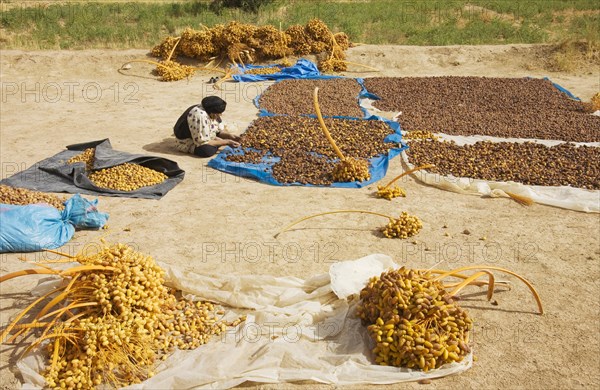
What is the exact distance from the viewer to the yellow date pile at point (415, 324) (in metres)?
3.11

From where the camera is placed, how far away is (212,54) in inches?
464

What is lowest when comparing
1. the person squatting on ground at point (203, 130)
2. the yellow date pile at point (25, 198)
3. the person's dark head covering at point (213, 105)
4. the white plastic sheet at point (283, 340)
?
the white plastic sheet at point (283, 340)

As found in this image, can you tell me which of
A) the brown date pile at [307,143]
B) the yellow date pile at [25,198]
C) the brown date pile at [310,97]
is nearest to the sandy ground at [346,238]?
the brown date pile at [307,143]

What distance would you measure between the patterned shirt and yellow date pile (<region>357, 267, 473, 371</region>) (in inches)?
150

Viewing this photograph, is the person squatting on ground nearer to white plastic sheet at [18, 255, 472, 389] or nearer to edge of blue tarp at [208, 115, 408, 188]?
edge of blue tarp at [208, 115, 408, 188]

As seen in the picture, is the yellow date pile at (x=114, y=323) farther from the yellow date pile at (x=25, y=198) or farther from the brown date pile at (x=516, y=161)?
the brown date pile at (x=516, y=161)

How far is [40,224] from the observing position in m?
4.52

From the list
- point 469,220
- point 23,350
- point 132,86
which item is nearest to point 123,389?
point 23,350

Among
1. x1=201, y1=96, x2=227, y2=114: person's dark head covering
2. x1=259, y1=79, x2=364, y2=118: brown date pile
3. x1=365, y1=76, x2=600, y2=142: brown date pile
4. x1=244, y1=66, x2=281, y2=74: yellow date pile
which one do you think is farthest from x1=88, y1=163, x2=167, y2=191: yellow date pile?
x1=244, y1=66, x2=281, y2=74: yellow date pile

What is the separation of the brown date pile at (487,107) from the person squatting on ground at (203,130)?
2.62 meters

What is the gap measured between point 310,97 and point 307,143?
242cm

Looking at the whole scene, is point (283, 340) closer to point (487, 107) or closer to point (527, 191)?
point (527, 191)

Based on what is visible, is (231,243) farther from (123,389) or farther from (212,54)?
(212,54)

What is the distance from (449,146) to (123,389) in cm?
506
